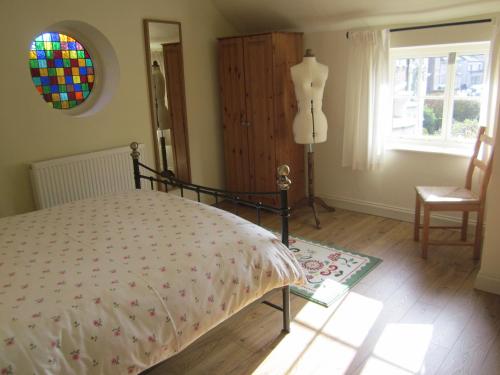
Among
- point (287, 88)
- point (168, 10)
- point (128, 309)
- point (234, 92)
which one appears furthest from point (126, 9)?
point (128, 309)

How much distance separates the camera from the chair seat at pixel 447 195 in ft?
10.3

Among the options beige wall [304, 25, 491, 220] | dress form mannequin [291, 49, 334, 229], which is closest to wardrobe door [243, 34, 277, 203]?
dress form mannequin [291, 49, 334, 229]

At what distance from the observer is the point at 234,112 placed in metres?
4.46

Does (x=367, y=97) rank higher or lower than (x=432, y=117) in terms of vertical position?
higher

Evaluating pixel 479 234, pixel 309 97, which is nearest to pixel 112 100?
pixel 309 97

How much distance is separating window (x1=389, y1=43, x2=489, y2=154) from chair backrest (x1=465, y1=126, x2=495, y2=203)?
34cm

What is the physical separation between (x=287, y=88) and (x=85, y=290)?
2987mm

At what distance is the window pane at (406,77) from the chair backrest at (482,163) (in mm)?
852

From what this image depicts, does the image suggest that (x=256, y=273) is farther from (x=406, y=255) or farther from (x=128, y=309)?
(x=406, y=255)

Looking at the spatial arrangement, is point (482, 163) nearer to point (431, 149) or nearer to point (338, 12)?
point (431, 149)

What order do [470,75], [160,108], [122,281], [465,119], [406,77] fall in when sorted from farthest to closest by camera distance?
[160,108] < [406,77] < [465,119] < [470,75] < [122,281]

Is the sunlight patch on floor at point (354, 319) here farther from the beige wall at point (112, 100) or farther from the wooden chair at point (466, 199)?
the beige wall at point (112, 100)

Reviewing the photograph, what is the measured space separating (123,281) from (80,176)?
2068 millimetres

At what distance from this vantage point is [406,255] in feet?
11.0
